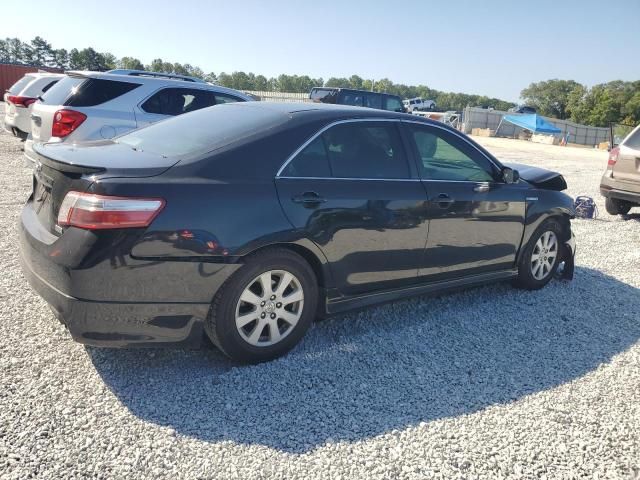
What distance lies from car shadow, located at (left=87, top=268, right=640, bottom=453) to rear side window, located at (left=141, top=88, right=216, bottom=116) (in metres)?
5.03

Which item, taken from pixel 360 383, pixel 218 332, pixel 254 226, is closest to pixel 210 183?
pixel 254 226

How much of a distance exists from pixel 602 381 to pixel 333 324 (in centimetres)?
184

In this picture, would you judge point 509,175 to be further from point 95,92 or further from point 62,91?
point 62,91

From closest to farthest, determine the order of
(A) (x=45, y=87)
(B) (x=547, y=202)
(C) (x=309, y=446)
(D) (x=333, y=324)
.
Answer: (C) (x=309, y=446) < (D) (x=333, y=324) < (B) (x=547, y=202) < (A) (x=45, y=87)

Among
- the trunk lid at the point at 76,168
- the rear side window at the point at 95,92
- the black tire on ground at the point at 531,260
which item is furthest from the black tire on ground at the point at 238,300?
the rear side window at the point at 95,92

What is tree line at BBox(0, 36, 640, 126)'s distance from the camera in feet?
256

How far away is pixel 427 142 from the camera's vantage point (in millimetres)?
4105

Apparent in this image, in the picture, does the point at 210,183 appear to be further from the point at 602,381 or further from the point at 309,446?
the point at 602,381

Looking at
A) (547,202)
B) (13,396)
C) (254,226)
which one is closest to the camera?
(13,396)

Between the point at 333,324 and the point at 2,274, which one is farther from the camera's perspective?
Answer: the point at 2,274

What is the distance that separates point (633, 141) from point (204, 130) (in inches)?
304

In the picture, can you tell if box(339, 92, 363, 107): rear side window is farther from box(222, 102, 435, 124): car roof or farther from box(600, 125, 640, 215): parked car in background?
box(222, 102, 435, 124): car roof

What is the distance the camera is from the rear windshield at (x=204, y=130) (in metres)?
3.23

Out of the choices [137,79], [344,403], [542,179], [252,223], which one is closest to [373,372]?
[344,403]
